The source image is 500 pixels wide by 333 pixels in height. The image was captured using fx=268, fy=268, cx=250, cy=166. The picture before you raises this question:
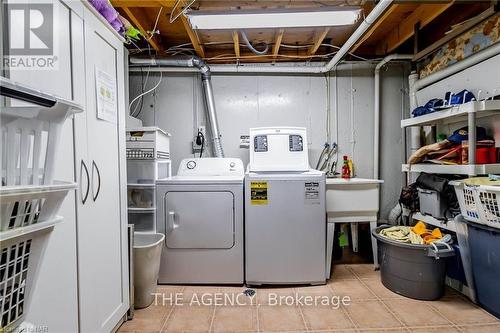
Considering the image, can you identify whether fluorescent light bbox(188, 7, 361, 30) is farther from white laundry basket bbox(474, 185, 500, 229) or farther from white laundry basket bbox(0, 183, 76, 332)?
white laundry basket bbox(0, 183, 76, 332)

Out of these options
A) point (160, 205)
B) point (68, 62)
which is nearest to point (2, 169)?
point (68, 62)

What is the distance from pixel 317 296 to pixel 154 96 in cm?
276

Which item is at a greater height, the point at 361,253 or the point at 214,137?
the point at 214,137

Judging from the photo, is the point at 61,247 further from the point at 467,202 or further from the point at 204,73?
the point at 467,202

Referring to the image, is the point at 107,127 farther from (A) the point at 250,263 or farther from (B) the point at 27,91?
(A) the point at 250,263

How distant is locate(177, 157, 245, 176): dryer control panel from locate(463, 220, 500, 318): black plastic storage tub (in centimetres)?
197

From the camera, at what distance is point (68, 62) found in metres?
1.26

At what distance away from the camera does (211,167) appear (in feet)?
9.36

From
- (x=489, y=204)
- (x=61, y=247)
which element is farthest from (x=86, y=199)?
(x=489, y=204)

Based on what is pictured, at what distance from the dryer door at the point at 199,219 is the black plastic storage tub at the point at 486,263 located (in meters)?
1.82

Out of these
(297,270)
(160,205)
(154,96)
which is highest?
(154,96)

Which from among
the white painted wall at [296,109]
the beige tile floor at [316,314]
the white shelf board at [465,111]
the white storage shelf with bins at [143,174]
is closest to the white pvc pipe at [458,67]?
the white painted wall at [296,109]

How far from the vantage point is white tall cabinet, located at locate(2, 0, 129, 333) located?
1160mm

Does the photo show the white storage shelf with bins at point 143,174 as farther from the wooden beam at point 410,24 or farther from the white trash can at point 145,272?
the wooden beam at point 410,24
